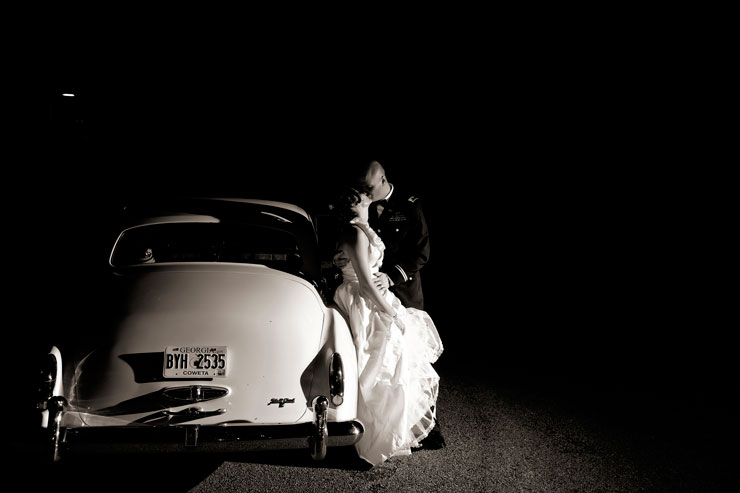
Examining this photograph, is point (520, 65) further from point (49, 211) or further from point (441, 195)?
point (49, 211)

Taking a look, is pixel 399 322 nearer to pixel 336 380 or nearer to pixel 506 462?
pixel 336 380

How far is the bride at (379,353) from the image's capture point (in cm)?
389

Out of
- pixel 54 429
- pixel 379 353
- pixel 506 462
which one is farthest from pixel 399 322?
pixel 54 429

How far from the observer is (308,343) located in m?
3.57

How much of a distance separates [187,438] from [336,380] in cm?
88

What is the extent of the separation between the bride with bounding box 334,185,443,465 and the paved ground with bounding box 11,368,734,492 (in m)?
0.23

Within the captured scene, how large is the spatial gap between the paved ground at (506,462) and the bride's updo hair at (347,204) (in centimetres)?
161

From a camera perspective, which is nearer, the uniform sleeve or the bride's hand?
the bride's hand

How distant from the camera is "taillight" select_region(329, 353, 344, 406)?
3.42 meters

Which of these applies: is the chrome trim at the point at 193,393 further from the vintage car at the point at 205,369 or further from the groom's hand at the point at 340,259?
the groom's hand at the point at 340,259

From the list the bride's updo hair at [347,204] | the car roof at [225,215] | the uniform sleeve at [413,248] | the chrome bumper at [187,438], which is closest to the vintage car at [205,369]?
the chrome bumper at [187,438]

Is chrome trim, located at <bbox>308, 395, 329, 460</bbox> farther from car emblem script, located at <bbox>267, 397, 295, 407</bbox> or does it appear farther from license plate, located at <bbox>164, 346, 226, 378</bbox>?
license plate, located at <bbox>164, 346, 226, 378</bbox>

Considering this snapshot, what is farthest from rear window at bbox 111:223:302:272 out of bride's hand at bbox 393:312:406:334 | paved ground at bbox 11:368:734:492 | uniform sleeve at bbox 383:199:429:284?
paved ground at bbox 11:368:734:492

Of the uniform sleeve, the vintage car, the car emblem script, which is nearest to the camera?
the vintage car
